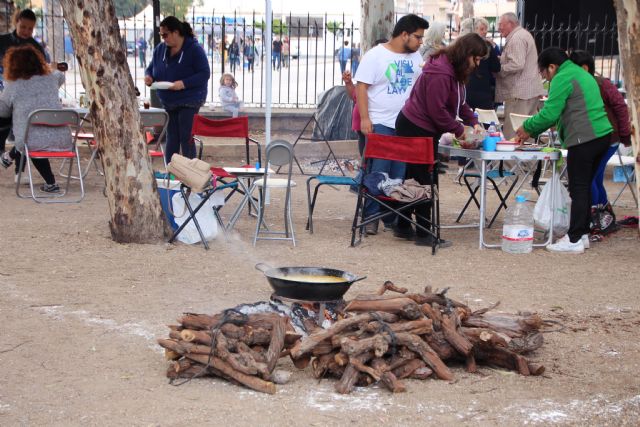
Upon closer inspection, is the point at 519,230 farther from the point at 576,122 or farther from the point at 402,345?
the point at 402,345

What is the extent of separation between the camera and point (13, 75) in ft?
31.5

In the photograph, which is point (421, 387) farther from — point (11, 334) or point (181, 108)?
point (181, 108)

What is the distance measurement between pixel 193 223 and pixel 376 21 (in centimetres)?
673

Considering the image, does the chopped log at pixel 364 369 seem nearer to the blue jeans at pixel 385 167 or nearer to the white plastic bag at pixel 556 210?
the blue jeans at pixel 385 167

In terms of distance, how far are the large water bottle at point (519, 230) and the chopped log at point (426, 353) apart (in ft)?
10.4

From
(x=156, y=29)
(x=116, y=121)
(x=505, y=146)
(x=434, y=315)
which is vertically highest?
(x=156, y=29)

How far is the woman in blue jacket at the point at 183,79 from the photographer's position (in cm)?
945

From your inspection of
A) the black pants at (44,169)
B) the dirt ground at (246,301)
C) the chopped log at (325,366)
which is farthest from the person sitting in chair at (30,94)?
the chopped log at (325,366)

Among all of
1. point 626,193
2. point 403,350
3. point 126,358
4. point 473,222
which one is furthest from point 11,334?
point 626,193

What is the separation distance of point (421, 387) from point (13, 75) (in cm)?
663

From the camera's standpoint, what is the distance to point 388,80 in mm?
8055

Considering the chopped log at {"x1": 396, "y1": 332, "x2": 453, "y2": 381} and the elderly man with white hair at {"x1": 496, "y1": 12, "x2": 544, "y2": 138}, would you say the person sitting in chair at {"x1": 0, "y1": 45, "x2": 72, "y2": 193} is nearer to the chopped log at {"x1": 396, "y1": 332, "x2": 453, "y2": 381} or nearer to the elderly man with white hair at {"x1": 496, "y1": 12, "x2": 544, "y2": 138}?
the elderly man with white hair at {"x1": 496, "y1": 12, "x2": 544, "y2": 138}

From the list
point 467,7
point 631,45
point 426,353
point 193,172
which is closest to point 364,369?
point 426,353

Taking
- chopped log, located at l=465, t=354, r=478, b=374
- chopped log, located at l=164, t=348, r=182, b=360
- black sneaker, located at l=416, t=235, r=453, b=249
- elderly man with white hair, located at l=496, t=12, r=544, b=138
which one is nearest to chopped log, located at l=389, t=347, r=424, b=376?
chopped log, located at l=465, t=354, r=478, b=374
